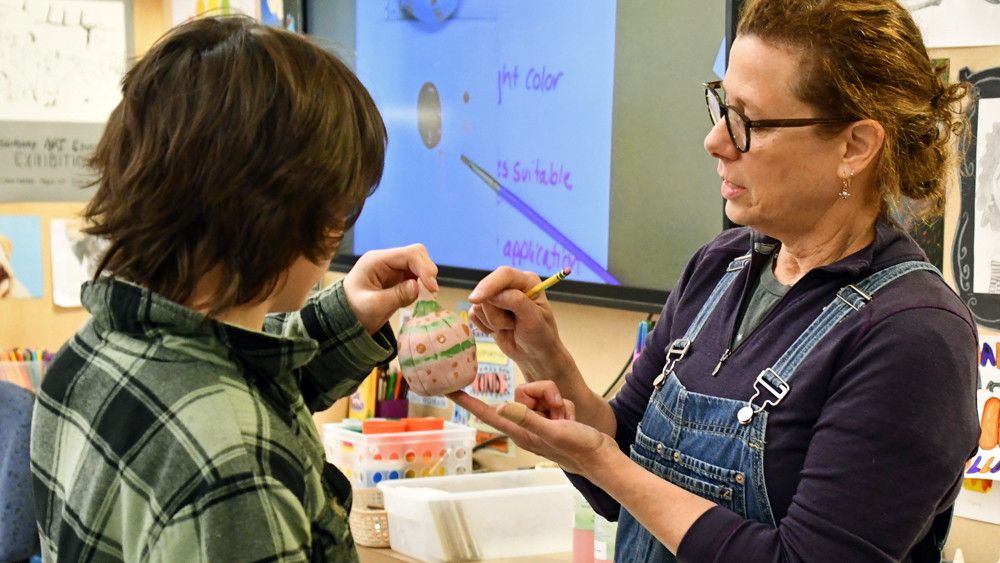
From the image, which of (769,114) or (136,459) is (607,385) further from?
(136,459)

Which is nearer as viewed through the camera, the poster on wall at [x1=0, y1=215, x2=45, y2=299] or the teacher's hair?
the teacher's hair

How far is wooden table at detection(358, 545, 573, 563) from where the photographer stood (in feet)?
5.75

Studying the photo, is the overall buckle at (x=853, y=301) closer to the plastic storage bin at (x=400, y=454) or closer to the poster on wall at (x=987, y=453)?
the poster on wall at (x=987, y=453)

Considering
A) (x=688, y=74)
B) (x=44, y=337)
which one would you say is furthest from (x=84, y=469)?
(x=44, y=337)

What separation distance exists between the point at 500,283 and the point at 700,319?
0.87 feet

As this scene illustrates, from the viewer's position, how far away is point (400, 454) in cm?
212

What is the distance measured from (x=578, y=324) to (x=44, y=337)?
1.88 metres

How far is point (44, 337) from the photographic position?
121 inches

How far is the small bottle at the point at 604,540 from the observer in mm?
1591

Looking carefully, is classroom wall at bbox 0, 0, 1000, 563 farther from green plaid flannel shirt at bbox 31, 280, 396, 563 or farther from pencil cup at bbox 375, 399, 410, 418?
green plaid flannel shirt at bbox 31, 280, 396, 563

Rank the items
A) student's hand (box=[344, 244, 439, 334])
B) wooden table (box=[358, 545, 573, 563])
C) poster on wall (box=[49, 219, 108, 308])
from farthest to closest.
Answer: poster on wall (box=[49, 219, 108, 308]), wooden table (box=[358, 545, 573, 563]), student's hand (box=[344, 244, 439, 334])

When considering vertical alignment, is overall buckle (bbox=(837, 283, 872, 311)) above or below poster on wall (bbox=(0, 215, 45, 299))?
above

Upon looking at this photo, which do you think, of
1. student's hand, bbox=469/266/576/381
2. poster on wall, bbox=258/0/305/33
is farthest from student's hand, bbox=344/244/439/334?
poster on wall, bbox=258/0/305/33

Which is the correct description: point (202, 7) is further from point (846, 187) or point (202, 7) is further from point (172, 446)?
point (172, 446)
